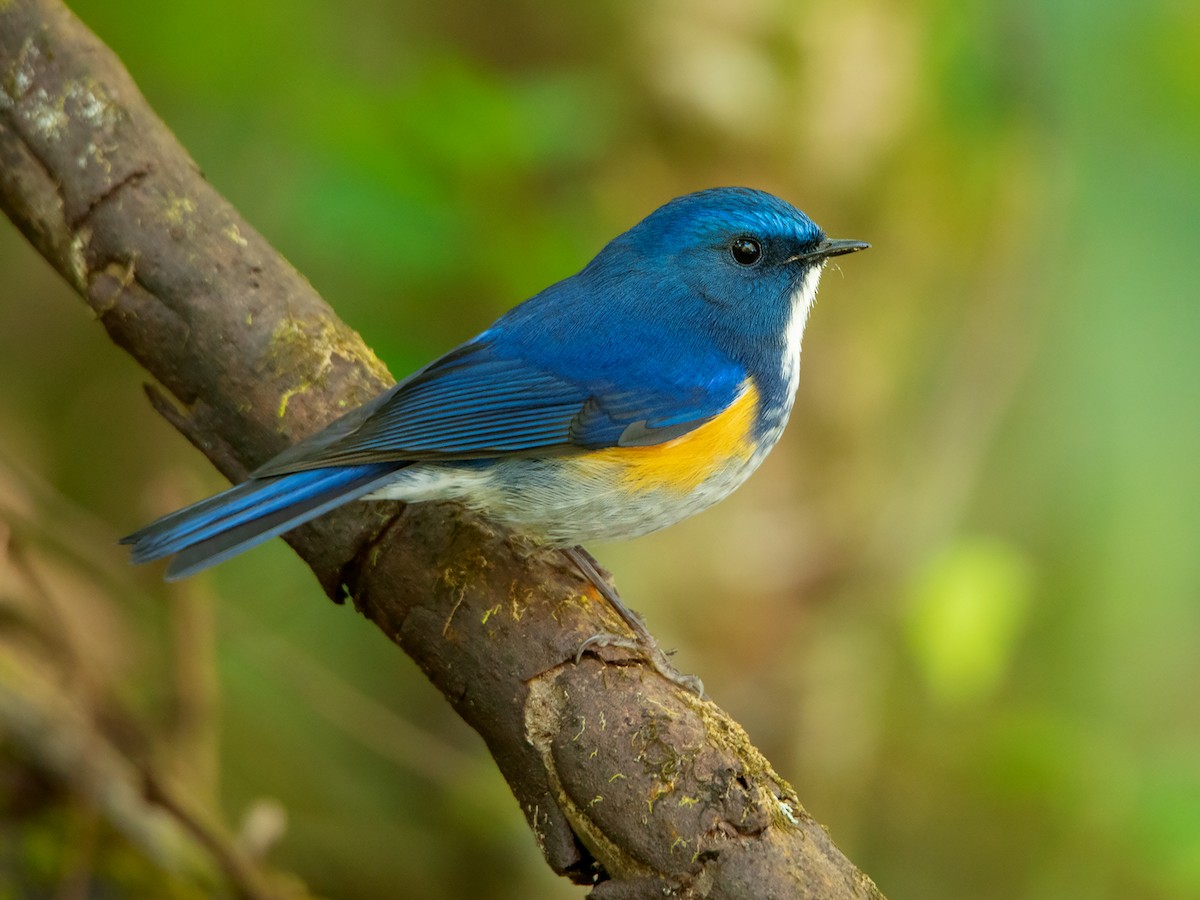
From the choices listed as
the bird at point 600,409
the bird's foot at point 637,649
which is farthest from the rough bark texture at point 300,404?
the bird at point 600,409

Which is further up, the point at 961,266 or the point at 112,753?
the point at 112,753

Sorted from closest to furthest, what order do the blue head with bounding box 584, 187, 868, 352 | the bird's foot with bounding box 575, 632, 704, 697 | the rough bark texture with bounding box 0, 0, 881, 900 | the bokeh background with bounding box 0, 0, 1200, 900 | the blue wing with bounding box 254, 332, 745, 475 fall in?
the rough bark texture with bounding box 0, 0, 881, 900
the bird's foot with bounding box 575, 632, 704, 697
the blue wing with bounding box 254, 332, 745, 475
the blue head with bounding box 584, 187, 868, 352
the bokeh background with bounding box 0, 0, 1200, 900

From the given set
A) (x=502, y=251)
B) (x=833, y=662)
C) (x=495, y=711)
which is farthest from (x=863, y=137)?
(x=495, y=711)

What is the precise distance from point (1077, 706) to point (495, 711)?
416cm

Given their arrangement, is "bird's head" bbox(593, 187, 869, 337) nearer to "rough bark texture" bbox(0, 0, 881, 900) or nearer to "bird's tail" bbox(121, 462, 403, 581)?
"rough bark texture" bbox(0, 0, 881, 900)

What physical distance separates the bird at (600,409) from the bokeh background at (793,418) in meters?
0.62

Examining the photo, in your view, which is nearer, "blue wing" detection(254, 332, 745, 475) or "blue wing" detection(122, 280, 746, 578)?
"blue wing" detection(122, 280, 746, 578)

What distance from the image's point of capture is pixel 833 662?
4.73 meters

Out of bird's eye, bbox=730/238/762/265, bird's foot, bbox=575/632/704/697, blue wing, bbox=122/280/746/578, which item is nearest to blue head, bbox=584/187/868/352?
bird's eye, bbox=730/238/762/265

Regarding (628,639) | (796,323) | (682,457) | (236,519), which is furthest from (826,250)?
(236,519)

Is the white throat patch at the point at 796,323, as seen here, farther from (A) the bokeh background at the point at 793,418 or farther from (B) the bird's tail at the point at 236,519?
(B) the bird's tail at the point at 236,519

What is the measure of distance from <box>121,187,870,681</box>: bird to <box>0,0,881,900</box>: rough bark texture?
0.14 m

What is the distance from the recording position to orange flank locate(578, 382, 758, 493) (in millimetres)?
2951

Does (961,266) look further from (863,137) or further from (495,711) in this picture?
(495,711)
